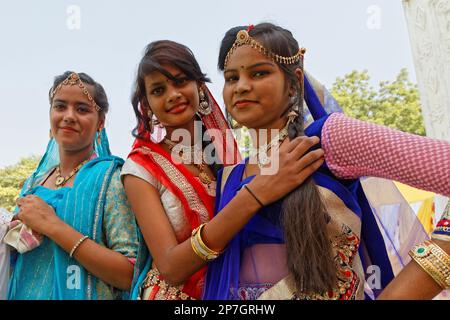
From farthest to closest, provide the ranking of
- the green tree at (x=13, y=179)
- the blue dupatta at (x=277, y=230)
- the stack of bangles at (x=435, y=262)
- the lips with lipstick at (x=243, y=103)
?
1. the green tree at (x=13, y=179)
2. the lips with lipstick at (x=243, y=103)
3. the blue dupatta at (x=277, y=230)
4. the stack of bangles at (x=435, y=262)

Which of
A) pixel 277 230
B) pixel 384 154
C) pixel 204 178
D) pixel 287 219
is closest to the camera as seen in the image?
pixel 384 154

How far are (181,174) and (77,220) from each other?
2.13 feet

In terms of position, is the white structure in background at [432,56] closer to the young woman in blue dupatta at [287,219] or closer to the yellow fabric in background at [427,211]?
the yellow fabric in background at [427,211]

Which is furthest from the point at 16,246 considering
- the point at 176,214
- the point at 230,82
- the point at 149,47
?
the point at 230,82

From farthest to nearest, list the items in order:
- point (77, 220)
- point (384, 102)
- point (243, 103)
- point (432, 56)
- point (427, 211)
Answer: point (384, 102) < point (427, 211) < point (432, 56) < point (77, 220) < point (243, 103)

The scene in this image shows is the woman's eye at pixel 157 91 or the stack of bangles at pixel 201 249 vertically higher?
the woman's eye at pixel 157 91

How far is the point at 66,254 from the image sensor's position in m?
2.35

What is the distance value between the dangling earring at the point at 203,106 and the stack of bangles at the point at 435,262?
139 cm

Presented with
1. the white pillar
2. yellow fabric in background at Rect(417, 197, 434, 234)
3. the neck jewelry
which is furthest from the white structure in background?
the neck jewelry

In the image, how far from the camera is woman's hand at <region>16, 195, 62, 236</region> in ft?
7.55

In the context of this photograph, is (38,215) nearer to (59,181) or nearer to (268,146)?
(59,181)

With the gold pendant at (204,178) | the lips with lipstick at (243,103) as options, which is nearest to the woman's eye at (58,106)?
the gold pendant at (204,178)

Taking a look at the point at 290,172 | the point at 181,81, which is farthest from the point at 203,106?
the point at 290,172

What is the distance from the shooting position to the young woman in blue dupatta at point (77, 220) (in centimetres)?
225
